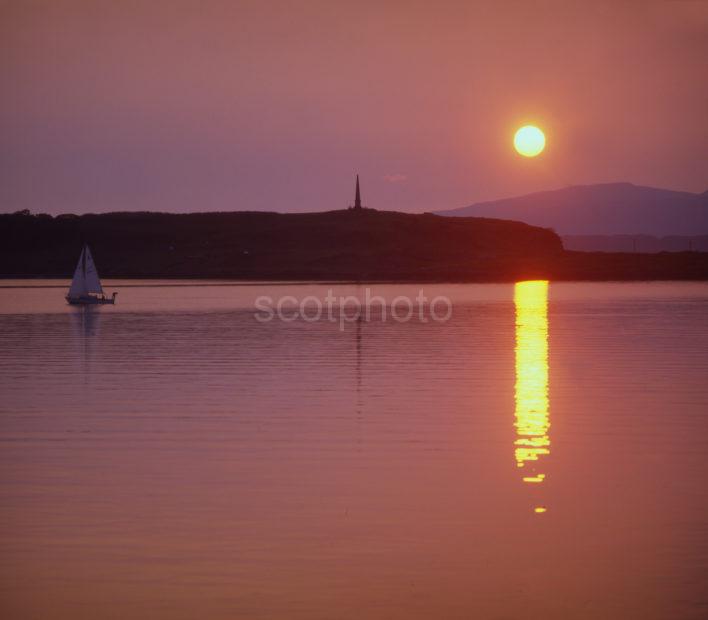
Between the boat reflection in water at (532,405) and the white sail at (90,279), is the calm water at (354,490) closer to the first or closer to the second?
the boat reflection in water at (532,405)

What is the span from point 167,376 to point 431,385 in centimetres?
692

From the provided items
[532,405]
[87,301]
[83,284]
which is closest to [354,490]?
[532,405]

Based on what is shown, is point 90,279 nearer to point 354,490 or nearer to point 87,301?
point 87,301

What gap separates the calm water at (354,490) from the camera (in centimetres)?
1095

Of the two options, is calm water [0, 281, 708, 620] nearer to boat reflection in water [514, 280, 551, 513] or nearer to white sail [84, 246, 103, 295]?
boat reflection in water [514, 280, 551, 513]

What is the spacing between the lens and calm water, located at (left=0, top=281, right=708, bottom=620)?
1095 cm

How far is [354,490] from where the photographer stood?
50.3ft

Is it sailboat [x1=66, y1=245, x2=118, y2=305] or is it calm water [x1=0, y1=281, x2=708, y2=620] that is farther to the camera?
sailboat [x1=66, y1=245, x2=118, y2=305]

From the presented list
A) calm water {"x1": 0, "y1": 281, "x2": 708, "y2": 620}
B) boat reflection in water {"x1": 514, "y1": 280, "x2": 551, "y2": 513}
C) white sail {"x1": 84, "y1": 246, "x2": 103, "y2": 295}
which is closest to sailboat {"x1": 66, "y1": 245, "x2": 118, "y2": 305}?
white sail {"x1": 84, "y1": 246, "x2": 103, "y2": 295}

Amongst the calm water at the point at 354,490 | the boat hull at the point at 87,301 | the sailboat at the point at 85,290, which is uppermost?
the sailboat at the point at 85,290

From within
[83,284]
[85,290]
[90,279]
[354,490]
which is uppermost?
[90,279]

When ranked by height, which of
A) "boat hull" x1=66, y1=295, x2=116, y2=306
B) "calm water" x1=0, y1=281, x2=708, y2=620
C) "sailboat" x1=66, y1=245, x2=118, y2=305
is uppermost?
"sailboat" x1=66, y1=245, x2=118, y2=305

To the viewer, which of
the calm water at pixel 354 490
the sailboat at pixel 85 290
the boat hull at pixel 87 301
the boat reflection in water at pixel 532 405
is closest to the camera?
the calm water at pixel 354 490

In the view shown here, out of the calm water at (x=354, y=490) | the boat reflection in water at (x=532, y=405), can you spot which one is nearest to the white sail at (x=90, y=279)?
the boat reflection in water at (x=532, y=405)
